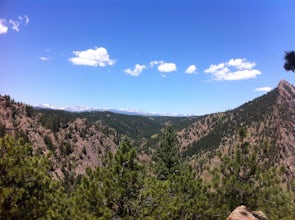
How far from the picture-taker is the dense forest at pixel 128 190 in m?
14.5

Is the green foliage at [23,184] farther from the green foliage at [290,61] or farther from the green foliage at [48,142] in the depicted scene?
the green foliage at [48,142]

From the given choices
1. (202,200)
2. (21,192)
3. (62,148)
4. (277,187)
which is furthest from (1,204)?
(62,148)

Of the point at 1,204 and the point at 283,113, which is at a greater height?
the point at 283,113

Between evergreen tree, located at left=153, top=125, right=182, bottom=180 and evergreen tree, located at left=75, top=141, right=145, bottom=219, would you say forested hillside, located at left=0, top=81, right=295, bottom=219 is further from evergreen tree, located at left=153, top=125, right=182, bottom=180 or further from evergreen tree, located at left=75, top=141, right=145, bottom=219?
evergreen tree, located at left=153, top=125, right=182, bottom=180

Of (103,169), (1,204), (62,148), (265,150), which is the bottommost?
(62,148)

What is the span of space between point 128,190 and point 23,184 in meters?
5.56

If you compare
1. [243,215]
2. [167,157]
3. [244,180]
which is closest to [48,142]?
[167,157]

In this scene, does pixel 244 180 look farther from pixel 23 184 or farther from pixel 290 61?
pixel 23 184

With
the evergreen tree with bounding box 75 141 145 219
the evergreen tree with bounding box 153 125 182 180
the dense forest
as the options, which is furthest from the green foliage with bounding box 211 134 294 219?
the evergreen tree with bounding box 153 125 182 180

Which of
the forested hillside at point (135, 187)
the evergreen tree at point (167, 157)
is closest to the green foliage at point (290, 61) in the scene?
the forested hillside at point (135, 187)

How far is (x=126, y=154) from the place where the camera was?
17.7 metres

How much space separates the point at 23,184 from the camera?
14.7m

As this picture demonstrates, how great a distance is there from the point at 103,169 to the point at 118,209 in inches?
93.5

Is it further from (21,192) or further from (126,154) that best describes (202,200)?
(21,192)
